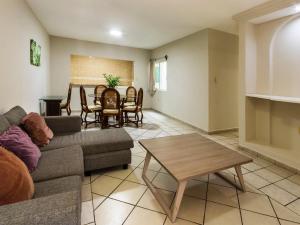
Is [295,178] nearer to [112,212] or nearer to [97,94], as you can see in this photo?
[112,212]

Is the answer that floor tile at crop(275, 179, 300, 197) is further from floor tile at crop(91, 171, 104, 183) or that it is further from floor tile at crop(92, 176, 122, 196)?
floor tile at crop(91, 171, 104, 183)

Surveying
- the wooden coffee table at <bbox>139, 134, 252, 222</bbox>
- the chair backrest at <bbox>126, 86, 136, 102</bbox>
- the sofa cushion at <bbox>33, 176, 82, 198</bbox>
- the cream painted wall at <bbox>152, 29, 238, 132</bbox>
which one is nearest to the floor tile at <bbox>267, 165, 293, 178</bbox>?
the wooden coffee table at <bbox>139, 134, 252, 222</bbox>

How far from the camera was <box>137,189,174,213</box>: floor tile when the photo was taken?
1706mm

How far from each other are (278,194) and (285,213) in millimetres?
319

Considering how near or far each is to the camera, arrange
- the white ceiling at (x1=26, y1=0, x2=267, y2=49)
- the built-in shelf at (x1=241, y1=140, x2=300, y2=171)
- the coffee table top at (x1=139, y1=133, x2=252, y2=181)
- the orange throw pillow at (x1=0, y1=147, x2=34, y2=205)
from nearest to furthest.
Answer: the orange throw pillow at (x1=0, y1=147, x2=34, y2=205) < the coffee table top at (x1=139, y1=133, x2=252, y2=181) < the built-in shelf at (x1=241, y1=140, x2=300, y2=171) < the white ceiling at (x1=26, y1=0, x2=267, y2=49)

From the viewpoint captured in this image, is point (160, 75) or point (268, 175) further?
point (160, 75)

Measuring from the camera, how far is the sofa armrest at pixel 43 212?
713mm

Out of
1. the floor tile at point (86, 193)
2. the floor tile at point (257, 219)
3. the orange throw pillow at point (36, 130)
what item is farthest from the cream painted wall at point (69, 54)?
the floor tile at point (257, 219)

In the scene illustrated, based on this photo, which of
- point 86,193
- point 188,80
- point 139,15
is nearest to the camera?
point 86,193

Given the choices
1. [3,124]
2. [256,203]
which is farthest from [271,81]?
[3,124]

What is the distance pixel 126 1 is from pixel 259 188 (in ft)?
10.5

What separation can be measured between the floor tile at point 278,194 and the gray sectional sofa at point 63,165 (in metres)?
1.62

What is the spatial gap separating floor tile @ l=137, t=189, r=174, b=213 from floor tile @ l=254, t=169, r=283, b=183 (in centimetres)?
124

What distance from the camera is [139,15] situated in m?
3.51
